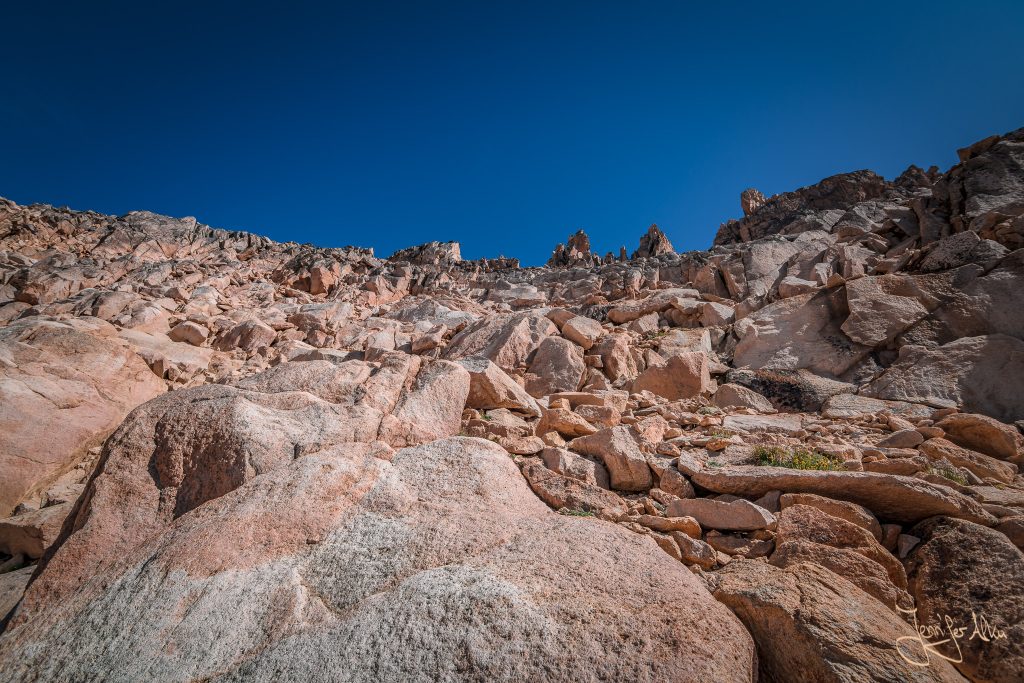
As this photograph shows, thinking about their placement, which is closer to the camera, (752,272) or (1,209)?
(752,272)

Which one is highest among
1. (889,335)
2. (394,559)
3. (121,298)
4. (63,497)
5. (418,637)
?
(889,335)

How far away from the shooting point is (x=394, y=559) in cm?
289

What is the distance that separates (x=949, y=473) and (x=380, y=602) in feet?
20.2

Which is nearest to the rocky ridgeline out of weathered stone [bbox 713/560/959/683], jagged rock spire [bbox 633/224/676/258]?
weathered stone [bbox 713/560/959/683]

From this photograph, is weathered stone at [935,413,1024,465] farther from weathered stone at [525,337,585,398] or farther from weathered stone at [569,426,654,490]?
weathered stone at [525,337,585,398]

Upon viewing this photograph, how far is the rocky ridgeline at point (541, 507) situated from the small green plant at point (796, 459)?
1.3 inches

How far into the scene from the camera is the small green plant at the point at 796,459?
459 cm

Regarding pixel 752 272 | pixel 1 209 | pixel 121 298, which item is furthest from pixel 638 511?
pixel 1 209

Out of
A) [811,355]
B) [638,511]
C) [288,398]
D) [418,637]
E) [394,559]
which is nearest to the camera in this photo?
[418,637]

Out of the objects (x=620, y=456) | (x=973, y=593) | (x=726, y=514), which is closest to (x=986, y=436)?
(x=973, y=593)

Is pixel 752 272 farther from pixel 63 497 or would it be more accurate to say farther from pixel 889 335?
pixel 63 497

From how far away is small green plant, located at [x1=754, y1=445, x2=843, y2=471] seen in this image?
4590mm

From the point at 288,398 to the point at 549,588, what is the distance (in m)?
4.04
